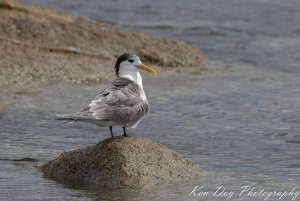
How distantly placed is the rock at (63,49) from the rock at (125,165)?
3787 millimetres

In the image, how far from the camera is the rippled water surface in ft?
27.8

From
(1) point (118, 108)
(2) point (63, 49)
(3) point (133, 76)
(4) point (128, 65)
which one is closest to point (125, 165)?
(1) point (118, 108)

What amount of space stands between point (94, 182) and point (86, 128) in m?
2.57

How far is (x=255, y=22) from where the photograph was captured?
17.7 metres

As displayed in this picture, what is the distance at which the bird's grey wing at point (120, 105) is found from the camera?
26.8 ft

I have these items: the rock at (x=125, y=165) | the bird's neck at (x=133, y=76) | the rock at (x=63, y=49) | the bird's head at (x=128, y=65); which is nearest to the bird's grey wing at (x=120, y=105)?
the rock at (x=125, y=165)

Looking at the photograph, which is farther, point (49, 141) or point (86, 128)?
point (86, 128)

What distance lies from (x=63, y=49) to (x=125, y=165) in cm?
546

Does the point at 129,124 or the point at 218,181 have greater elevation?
the point at 129,124

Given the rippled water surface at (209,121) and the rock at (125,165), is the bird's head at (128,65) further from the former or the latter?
the rock at (125,165)

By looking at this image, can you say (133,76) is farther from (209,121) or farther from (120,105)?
(209,121)

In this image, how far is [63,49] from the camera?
43.9ft

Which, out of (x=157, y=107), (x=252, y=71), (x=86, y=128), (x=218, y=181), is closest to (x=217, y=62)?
(x=252, y=71)

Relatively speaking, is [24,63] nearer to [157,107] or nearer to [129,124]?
[157,107]
